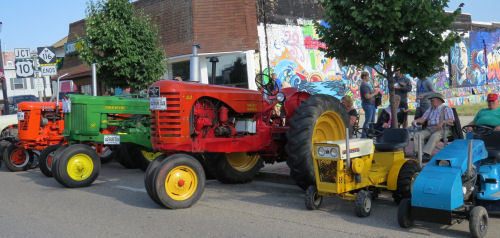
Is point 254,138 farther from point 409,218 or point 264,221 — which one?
point 409,218

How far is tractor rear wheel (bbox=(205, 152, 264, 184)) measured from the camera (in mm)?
8195

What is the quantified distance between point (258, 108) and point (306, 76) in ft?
36.5

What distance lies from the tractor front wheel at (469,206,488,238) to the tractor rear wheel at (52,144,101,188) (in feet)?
20.3

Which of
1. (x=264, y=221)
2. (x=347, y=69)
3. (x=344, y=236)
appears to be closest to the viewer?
(x=344, y=236)

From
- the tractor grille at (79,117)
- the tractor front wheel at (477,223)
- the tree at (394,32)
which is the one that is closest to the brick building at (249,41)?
the tractor grille at (79,117)

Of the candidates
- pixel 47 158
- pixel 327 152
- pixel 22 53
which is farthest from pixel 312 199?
pixel 22 53

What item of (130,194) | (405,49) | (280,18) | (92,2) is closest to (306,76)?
(280,18)

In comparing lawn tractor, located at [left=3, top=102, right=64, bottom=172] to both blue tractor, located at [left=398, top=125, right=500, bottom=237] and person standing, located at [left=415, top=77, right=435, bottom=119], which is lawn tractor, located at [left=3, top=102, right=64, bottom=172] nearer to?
person standing, located at [left=415, top=77, right=435, bottom=119]

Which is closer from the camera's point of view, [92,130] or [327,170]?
[327,170]

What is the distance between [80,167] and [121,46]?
22.8 feet

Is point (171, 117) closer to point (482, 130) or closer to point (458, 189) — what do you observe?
point (458, 189)

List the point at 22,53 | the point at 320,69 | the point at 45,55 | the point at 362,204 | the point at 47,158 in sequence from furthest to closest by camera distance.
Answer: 1. the point at 320,69
2. the point at 22,53
3. the point at 45,55
4. the point at 47,158
5. the point at 362,204

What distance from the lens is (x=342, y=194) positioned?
5754mm

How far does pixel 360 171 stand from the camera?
575 cm
